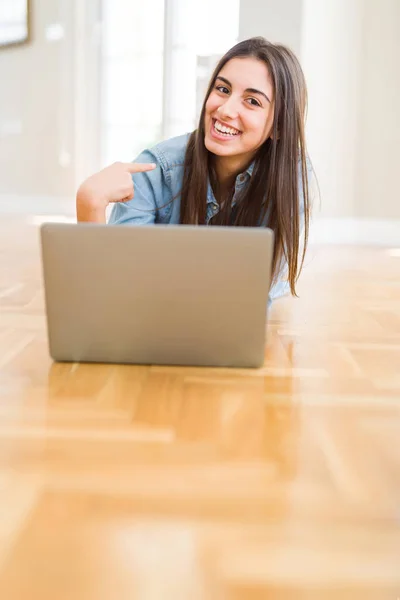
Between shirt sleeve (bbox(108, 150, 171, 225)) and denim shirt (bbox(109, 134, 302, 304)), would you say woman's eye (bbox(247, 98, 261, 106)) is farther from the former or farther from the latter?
shirt sleeve (bbox(108, 150, 171, 225))

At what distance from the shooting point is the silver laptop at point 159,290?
48.9 inches

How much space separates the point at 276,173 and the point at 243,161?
→ 12cm

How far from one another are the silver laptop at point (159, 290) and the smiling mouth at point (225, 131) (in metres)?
0.61

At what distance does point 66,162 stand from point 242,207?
11.9 ft

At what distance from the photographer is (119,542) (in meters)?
0.73

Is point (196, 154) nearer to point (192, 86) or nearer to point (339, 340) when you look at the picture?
point (339, 340)

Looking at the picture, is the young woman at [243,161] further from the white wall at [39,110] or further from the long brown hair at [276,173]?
the white wall at [39,110]

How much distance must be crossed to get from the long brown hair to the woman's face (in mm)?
22

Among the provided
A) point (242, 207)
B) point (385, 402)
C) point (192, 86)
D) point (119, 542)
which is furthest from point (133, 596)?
point (192, 86)

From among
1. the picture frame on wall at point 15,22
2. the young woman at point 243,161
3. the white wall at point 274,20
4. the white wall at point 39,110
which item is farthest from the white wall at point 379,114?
the young woman at point 243,161

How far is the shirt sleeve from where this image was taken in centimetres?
182

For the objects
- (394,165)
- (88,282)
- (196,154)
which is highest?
(196,154)

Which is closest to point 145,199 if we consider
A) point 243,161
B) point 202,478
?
point 243,161

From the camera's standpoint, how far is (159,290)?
4.17 ft
